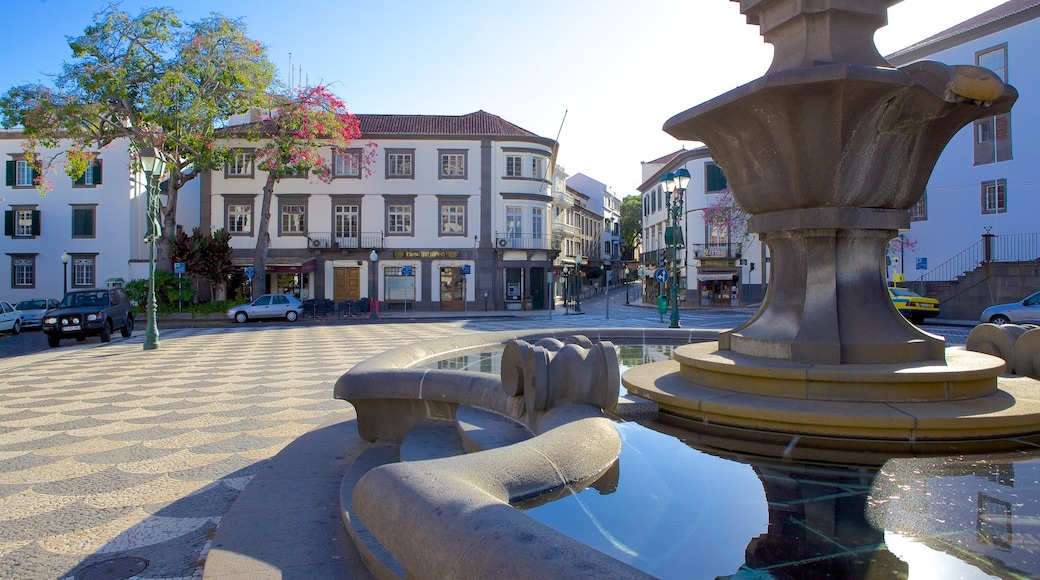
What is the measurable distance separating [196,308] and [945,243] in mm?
36320

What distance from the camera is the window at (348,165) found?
131 ft

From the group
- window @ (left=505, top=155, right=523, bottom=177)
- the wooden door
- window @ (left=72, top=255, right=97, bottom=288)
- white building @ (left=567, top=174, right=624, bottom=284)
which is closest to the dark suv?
the wooden door

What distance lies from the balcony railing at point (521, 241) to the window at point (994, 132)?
907 inches

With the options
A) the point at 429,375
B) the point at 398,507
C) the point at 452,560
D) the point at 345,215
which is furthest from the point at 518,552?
the point at 345,215

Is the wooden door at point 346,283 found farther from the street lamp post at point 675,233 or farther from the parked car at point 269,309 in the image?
the street lamp post at point 675,233

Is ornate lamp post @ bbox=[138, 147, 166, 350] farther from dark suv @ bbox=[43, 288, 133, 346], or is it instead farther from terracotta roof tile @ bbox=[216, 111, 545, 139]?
terracotta roof tile @ bbox=[216, 111, 545, 139]

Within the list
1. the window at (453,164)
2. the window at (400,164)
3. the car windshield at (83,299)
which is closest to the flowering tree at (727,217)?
the window at (453,164)

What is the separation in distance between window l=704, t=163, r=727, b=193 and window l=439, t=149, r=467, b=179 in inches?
697

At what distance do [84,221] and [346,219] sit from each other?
15.5 metres

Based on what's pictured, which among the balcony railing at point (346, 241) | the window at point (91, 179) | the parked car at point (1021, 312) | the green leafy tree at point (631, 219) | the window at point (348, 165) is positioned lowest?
the parked car at point (1021, 312)

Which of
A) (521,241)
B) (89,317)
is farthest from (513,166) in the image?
(89,317)

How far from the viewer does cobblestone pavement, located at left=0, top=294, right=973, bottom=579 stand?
4004 millimetres

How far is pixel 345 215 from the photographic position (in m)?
40.2

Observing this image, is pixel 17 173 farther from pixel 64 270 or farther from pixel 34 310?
pixel 34 310
